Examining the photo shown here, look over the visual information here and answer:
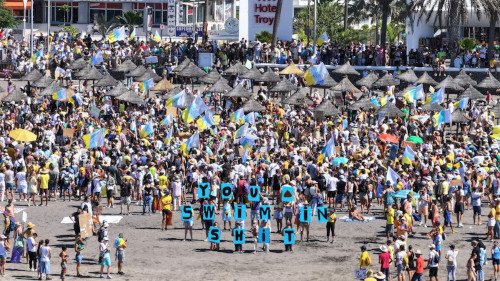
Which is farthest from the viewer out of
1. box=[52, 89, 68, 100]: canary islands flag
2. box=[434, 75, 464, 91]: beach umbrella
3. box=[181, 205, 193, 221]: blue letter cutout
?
box=[52, 89, 68, 100]: canary islands flag

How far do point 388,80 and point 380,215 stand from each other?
1547 cm

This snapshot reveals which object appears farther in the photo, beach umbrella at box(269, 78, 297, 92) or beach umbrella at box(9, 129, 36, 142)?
beach umbrella at box(269, 78, 297, 92)

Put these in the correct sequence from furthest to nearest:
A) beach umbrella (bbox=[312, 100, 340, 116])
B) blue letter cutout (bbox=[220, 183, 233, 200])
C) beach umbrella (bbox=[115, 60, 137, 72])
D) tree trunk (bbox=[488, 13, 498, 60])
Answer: tree trunk (bbox=[488, 13, 498, 60])
beach umbrella (bbox=[115, 60, 137, 72])
beach umbrella (bbox=[312, 100, 340, 116])
blue letter cutout (bbox=[220, 183, 233, 200])

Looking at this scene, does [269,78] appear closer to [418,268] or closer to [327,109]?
[327,109]

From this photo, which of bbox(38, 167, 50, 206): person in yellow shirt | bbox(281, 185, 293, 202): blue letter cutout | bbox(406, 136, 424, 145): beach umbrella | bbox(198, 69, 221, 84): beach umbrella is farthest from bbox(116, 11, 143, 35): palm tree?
bbox(281, 185, 293, 202): blue letter cutout

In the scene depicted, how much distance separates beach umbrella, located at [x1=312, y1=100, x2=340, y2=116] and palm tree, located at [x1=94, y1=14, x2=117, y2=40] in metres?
41.5

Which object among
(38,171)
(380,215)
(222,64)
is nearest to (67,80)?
(222,64)

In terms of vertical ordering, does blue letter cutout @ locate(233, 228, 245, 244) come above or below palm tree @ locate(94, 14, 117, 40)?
below

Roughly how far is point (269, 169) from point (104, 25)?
50901 mm

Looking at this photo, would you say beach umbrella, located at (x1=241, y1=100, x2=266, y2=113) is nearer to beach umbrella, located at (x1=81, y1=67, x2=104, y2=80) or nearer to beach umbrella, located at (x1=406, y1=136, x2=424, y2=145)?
beach umbrella, located at (x1=406, y1=136, x2=424, y2=145)

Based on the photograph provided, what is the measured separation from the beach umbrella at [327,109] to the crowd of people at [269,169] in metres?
0.45

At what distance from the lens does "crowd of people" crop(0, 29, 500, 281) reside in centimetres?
2944

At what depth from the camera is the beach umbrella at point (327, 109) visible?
43312 millimetres

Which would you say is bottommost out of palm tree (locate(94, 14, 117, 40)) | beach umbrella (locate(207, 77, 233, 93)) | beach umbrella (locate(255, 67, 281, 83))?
beach umbrella (locate(207, 77, 233, 93))
